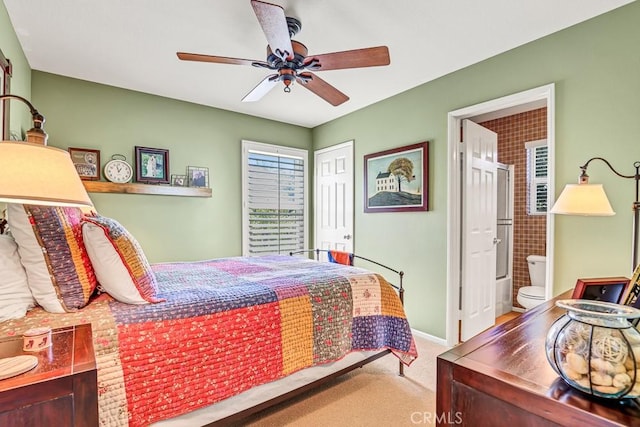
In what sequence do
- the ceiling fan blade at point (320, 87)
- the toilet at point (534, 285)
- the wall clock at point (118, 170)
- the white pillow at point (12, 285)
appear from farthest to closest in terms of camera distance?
the toilet at point (534, 285), the wall clock at point (118, 170), the ceiling fan blade at point (320, 87), the white pillow at point (12, 285)

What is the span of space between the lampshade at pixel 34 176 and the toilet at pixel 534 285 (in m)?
4.16

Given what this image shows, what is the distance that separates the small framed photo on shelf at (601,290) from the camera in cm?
135

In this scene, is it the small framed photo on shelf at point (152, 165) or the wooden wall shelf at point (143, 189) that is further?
the small framed photo on shelf at point (152, 165)

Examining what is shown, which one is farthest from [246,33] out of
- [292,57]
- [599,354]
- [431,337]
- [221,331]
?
[431,337]

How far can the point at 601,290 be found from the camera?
137 cm

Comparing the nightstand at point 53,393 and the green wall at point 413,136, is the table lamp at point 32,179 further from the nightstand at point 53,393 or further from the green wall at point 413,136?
the green wall at point 413,136

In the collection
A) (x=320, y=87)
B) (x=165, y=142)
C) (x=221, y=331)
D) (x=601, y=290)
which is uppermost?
(x=320, y=87)

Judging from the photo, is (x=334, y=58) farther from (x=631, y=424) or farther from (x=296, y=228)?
(x=296, y=228)

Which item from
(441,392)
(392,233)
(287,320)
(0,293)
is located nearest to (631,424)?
(441,392)

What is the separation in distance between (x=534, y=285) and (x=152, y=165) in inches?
186

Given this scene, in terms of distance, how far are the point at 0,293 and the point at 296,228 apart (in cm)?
347

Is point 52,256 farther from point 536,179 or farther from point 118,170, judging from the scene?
point 536,179

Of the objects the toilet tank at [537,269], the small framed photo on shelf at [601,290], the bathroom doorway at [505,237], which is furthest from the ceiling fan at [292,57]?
the toilet tank at [537,269]

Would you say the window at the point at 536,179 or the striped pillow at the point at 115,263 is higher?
the window at the point at 536,179
